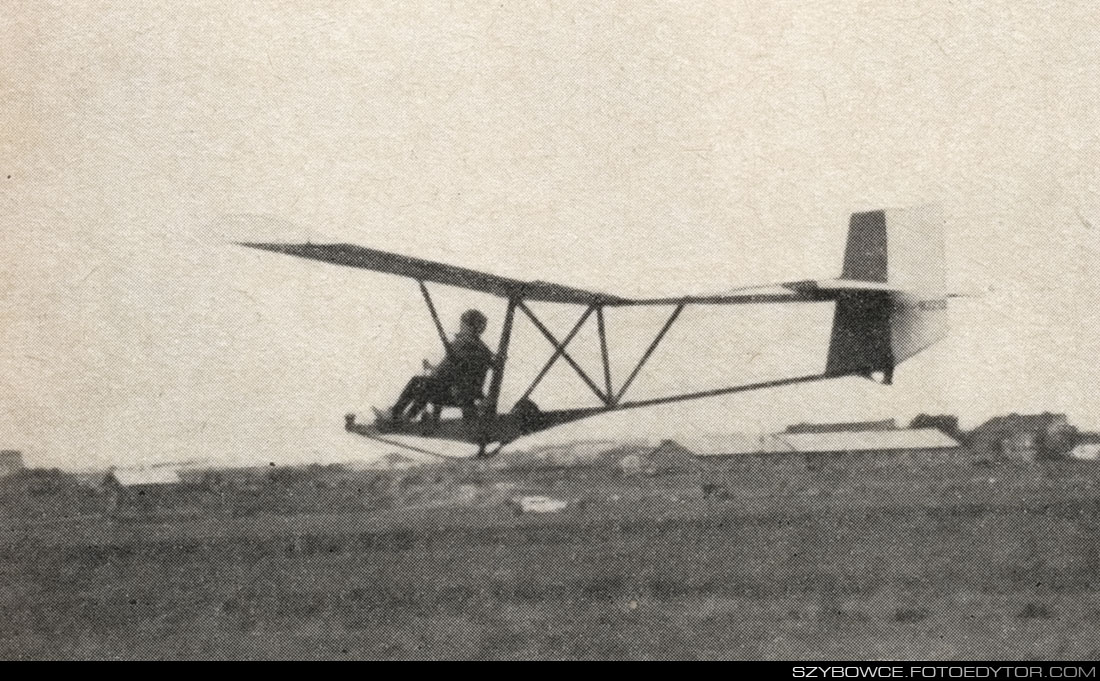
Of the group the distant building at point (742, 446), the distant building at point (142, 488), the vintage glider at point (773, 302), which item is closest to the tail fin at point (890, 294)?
the vintage glider at point (773, 302)

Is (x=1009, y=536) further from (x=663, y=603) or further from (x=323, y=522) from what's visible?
(x=323, y=522)

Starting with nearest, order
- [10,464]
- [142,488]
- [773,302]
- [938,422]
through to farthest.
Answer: [773,302] → [142,488] → [10,464] → [938,422]

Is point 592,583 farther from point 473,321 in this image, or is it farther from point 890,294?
point 890,294

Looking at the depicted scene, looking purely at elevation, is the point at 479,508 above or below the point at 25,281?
below

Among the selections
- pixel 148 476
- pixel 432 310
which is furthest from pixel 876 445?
pixel 148 476

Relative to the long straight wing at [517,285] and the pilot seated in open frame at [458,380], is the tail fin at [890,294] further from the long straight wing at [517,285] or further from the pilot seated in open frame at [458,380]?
the pilot seated in open frame at [458,380]
